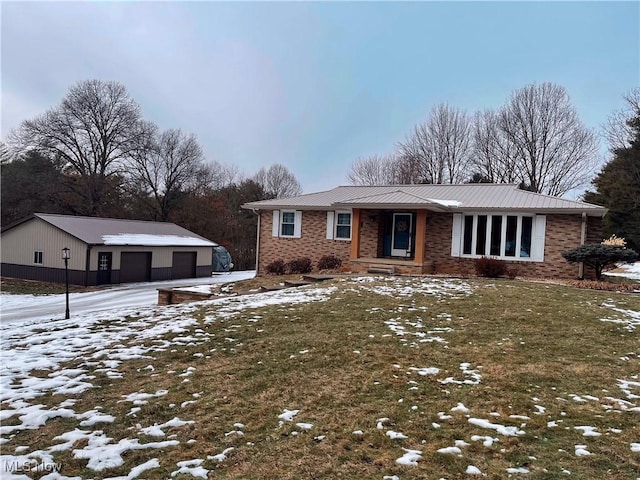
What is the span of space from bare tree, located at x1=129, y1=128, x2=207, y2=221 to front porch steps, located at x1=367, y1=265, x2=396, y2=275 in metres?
30.2

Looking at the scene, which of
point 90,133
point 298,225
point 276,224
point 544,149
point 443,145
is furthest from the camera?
point 90,133

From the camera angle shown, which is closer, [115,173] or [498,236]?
[498,236]

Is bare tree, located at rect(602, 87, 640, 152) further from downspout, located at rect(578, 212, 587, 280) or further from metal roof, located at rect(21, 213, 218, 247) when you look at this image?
metal roof, located at rect(21, 213, 218, 247)

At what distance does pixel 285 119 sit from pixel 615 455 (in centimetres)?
2431

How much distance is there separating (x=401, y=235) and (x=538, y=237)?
496 centimetres

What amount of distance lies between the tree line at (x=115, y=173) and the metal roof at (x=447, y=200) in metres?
22.5

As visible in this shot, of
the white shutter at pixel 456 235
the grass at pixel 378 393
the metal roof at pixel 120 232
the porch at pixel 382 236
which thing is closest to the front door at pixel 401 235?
the porch at pixel 382 236

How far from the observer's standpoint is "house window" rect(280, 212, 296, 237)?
60.2 feet

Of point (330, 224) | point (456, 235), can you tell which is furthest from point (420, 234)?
point (330, 224)

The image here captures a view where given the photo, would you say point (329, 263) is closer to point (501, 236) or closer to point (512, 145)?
point (501, 236)

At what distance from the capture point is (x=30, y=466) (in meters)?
3.24

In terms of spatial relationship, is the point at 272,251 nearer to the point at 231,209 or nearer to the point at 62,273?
the point at 62,273

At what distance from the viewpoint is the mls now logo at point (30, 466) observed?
318 centimetres

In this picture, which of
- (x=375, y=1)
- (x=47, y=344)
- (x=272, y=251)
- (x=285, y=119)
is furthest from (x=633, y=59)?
(x=47, y=344)
